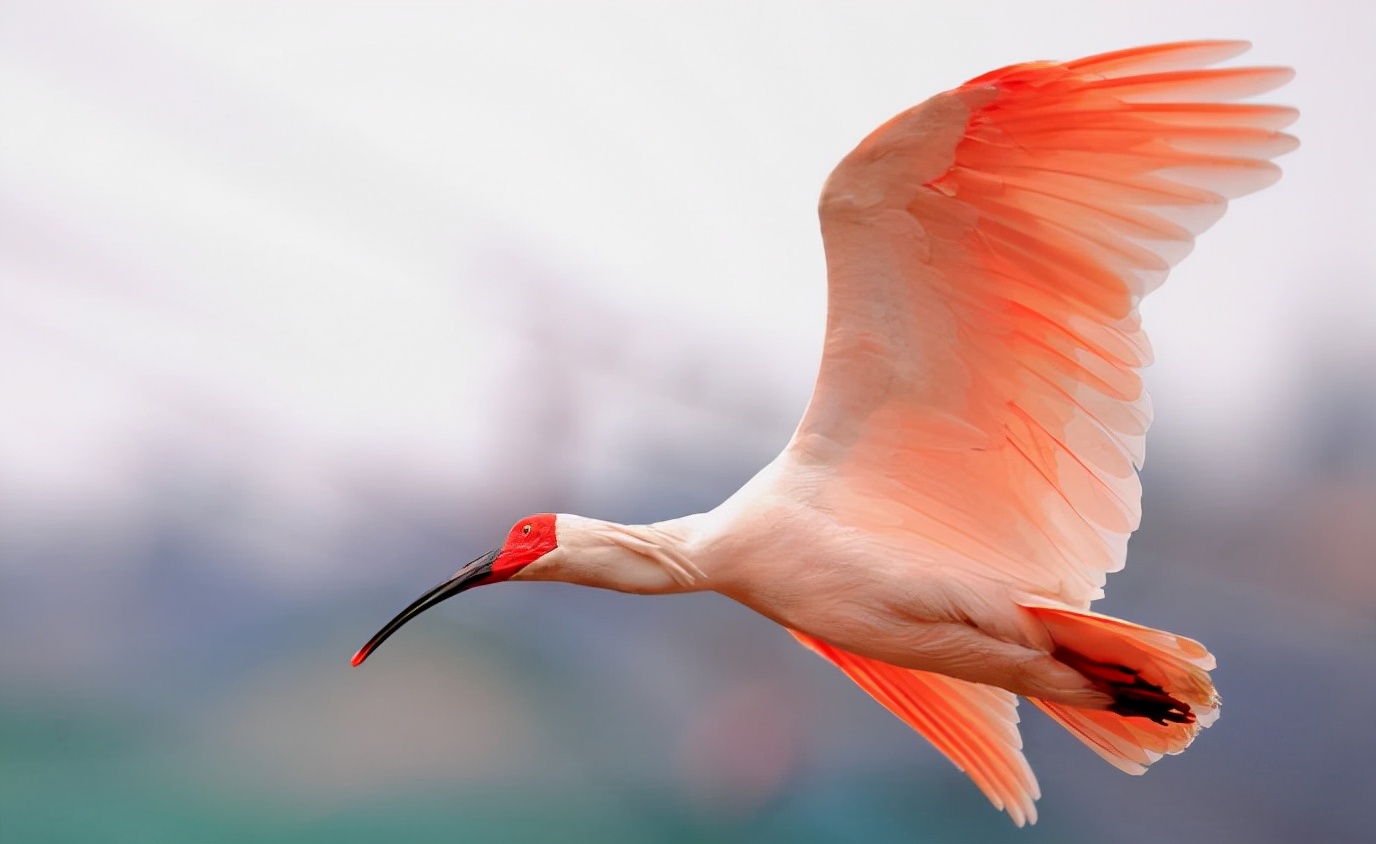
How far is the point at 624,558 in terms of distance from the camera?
9.45 feet

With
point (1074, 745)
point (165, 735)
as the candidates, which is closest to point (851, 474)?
point (1074, 745)

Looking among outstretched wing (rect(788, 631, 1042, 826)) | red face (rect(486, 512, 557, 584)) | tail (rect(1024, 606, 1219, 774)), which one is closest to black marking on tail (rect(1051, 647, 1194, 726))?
tail (rect(1024, 606, 1219, 774))

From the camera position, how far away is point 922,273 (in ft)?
9.09

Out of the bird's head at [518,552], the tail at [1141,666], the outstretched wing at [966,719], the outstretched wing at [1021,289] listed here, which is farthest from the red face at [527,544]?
the tail at [1141,666]

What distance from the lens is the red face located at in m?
2.90

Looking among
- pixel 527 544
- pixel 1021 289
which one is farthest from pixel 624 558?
pixel 1021 289

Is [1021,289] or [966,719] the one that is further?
[966,719]

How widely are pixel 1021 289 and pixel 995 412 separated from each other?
0.28 meters

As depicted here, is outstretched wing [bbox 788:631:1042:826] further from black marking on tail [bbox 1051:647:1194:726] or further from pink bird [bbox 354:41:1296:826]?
black marking on tail [bbox 1051:647:1194:726]

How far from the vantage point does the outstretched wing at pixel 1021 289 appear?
2.61m

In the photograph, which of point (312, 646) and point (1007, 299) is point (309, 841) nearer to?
point (312, 646)

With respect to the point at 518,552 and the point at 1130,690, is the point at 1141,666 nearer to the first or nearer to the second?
the point at 1130,690

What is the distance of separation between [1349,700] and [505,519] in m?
3.96

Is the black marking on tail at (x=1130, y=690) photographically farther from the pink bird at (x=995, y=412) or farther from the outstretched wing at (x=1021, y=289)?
the outstretched wing at (x=1021, y=289)
